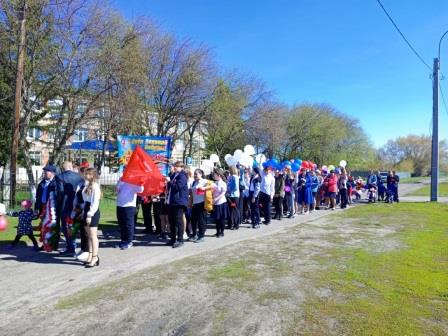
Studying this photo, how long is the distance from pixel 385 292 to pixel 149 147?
413 inches

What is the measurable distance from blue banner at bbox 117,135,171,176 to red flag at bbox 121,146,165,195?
3.92 m

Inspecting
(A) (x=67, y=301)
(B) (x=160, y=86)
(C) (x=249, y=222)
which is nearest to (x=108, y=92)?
(B) (x=160, y=86)

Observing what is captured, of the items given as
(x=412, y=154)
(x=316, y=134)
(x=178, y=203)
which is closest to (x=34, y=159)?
(x=178, y=203)

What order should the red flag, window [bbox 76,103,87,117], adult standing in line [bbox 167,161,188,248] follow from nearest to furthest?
1. the red flag
2. adult standing in line [bbox 167,161,188,248]
3. window [bbox 76,103,87,117]

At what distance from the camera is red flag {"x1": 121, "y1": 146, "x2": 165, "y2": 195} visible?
352 inches

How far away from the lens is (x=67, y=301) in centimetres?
543

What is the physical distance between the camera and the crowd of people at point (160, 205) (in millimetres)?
7852

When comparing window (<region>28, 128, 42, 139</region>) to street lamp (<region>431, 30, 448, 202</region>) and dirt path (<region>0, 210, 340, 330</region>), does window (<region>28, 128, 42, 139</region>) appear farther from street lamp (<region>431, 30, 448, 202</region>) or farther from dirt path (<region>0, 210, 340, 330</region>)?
street lamp (<region>431, 30, 448, 202</region>)

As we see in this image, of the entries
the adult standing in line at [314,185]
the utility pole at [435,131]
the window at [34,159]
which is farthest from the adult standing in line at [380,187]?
the window at [34,159]

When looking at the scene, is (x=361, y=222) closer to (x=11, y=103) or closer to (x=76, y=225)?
(x=76, y=225)

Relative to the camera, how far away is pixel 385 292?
5.77 meters

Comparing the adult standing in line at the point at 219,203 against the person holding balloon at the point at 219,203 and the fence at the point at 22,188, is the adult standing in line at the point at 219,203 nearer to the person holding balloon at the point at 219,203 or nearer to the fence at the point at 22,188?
the person holding balloon at the point at 219,203

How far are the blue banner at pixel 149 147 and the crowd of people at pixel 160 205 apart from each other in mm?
2567

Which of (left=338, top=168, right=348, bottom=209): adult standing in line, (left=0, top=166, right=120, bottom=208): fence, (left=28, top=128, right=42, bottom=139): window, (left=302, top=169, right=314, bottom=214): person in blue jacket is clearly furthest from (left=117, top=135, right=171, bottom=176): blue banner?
(left=28, top=128, right=42, bottom=139): window
